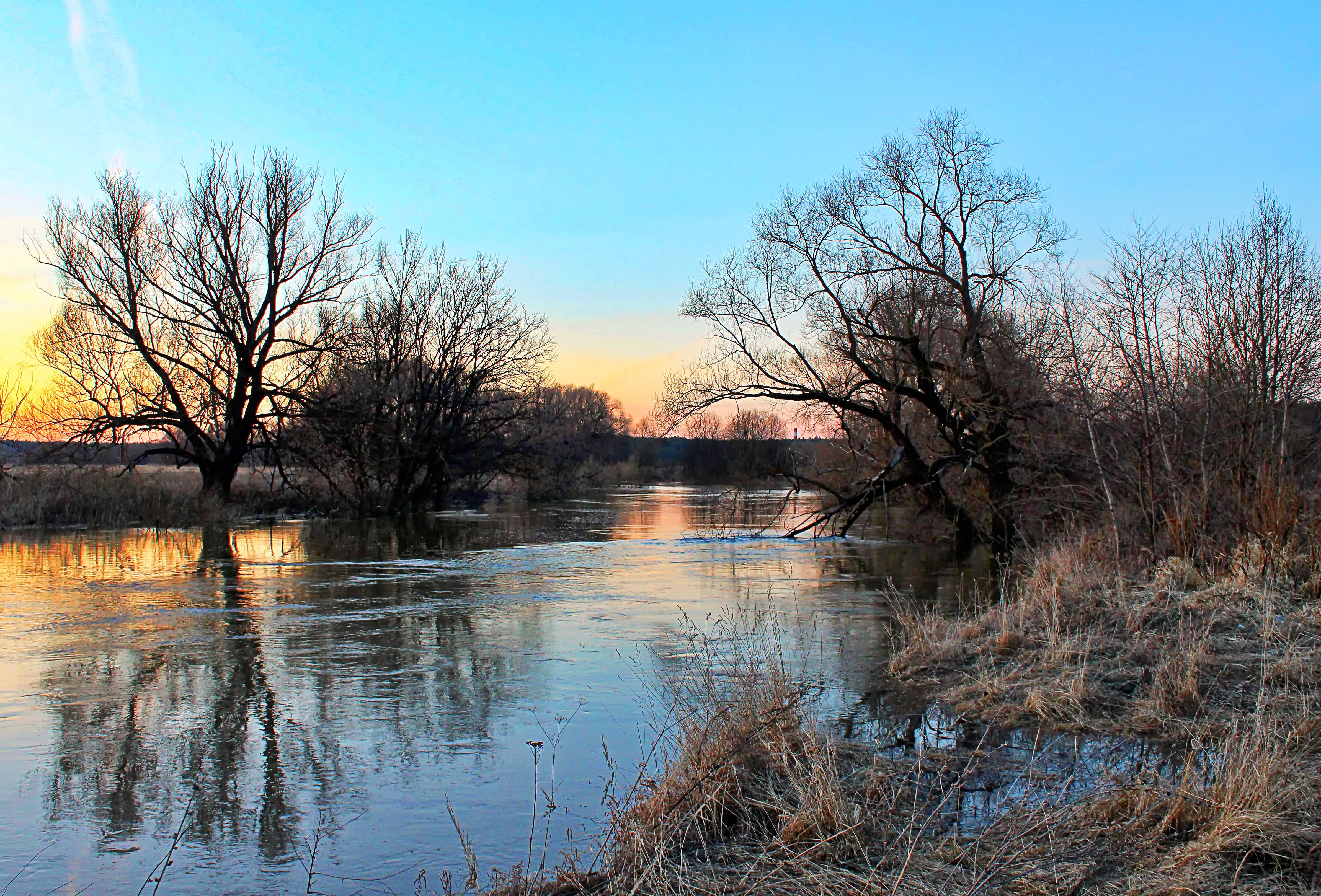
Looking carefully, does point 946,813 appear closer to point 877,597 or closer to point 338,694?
point 338,694

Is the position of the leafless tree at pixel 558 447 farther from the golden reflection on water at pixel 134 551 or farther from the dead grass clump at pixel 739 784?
the dead grass clump at pixel 739 784

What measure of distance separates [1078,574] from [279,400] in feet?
91.6

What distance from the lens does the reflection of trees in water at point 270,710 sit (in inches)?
230

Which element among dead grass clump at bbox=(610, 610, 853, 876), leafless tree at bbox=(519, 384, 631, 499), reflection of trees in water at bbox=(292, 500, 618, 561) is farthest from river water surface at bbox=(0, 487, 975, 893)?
leafless tree at bbox=(519, 384, 631, 499)

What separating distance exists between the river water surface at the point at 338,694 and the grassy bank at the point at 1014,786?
797 millimetres

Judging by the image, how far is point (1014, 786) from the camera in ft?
19.2

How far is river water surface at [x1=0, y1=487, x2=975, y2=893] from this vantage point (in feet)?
17.2

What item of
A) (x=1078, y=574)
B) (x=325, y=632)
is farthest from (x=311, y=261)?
(x=1078, y=574)

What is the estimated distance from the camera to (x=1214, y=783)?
4871 mm

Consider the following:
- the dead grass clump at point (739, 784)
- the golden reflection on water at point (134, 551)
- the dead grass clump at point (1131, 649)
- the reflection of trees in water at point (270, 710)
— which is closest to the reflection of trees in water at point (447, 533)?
the golden reflection on water at point (134, 551)

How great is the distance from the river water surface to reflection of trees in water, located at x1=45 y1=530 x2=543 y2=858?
0.03 metres

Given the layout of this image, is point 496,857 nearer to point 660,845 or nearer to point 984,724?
point 660,845

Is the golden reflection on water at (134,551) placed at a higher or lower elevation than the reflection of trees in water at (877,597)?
higher

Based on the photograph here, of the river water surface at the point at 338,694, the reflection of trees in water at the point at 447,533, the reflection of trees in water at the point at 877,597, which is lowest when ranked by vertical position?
the reflection of trees in water at the point at 877,597
